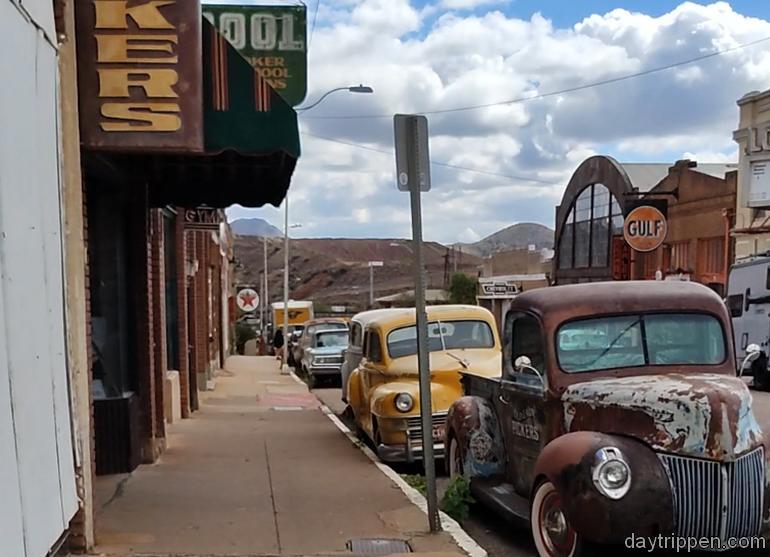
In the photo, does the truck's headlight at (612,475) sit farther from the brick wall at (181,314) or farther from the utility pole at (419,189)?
the brick wall at (181,314)

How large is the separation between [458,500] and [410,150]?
3.11 metres

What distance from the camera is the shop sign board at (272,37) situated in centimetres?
1206

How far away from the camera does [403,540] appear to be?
7.01 meters

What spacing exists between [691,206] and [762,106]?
6.23 metres

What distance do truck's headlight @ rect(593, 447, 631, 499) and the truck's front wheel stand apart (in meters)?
0.46

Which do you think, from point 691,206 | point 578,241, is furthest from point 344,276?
point 691,206

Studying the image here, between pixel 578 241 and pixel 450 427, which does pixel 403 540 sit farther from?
pixel 578 241

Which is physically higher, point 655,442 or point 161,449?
point 655,442

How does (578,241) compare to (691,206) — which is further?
(578,241)

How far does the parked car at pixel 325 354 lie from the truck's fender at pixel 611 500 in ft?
63.6

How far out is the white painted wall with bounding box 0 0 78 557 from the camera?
13.3 feet

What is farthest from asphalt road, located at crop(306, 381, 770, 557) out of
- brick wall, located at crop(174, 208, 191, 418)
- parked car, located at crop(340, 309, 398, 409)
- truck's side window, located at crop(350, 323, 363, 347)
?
brick wall, located at crop(174, 208, 191, 418)

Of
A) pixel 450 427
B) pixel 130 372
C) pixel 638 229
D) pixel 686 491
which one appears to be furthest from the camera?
pixel 638 229

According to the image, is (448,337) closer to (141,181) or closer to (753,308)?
(141,181)
